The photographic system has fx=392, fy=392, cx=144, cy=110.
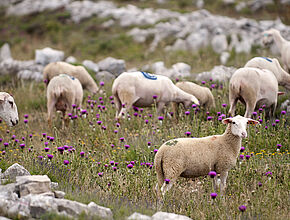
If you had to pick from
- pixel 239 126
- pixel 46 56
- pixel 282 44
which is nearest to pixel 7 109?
pixel 239 126

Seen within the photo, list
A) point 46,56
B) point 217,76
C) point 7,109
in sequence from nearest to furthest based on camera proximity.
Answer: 1. point 7,109
2. point 217,76
3. point 46,56

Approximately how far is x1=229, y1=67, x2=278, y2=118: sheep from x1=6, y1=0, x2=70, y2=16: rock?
78.5 feet

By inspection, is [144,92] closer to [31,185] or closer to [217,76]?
[217,76]

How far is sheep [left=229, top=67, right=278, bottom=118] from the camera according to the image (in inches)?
291

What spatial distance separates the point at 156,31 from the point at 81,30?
18.2 ft

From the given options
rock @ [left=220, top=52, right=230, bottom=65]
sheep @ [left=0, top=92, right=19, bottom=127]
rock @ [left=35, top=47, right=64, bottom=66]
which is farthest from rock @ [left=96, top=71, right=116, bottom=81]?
sheep @ [left=0, top=92, right=19, bottom=127]

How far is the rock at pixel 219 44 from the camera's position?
17.9m

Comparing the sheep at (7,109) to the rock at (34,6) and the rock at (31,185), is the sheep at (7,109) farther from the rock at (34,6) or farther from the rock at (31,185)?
the rock at (34,6)

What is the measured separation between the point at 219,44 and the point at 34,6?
16.6 meters

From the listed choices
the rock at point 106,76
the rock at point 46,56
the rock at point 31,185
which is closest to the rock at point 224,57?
the rock at point 106,76

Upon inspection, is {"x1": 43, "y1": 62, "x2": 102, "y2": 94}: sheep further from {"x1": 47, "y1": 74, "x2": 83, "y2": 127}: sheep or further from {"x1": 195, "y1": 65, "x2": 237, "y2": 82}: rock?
{"x1": 195, "y1": 65, "x2": 237, "y2": 82}: rock

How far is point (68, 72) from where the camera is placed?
1143 cm

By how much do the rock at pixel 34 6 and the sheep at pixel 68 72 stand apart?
18.8m

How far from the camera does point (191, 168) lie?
4.91 m
